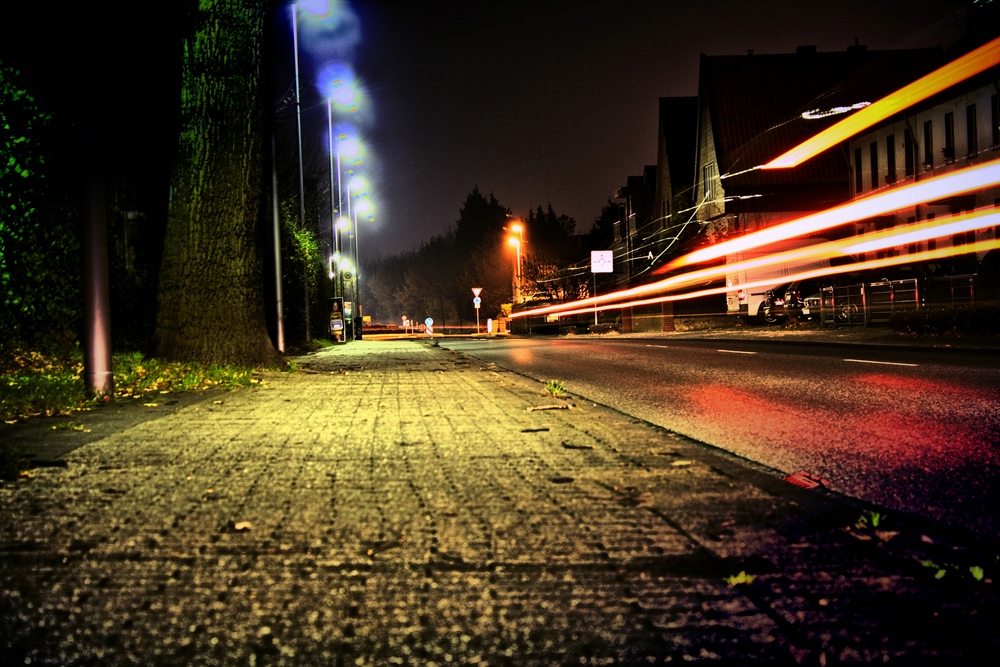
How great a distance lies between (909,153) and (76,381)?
37673 millimetres

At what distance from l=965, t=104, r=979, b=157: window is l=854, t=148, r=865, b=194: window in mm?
10174

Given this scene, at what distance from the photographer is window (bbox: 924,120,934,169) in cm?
3541

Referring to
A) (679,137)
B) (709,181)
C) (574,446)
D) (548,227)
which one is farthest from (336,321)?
(548,227)

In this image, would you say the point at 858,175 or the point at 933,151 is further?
the point at 858,175

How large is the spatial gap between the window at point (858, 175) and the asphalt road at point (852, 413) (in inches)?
1118

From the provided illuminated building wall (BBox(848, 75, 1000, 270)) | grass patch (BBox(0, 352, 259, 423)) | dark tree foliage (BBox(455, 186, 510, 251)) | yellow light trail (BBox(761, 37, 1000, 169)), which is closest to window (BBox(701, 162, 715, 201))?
yellow light trail (BBox(761, 37, 1000, 169))

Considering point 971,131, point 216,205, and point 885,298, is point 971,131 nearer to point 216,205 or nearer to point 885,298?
point 885,298

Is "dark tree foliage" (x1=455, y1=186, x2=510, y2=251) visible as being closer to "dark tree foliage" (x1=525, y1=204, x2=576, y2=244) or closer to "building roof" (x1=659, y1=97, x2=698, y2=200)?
"dark tree foliage" (x1=525, y1=204, x2=576, y2=244)

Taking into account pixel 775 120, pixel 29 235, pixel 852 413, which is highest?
pixel 775 120

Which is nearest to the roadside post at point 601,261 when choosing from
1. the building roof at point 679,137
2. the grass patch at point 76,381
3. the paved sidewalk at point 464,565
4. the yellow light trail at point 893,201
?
the building roof at point 679,137

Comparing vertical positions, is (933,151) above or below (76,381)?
above

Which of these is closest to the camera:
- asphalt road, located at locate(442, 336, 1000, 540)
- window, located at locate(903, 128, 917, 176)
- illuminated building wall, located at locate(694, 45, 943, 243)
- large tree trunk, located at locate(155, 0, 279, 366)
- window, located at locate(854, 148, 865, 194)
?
asphalt road, located at locate(442, 336, 1000, 540)

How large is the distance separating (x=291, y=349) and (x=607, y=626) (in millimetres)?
23369

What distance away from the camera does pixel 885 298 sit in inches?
1000
